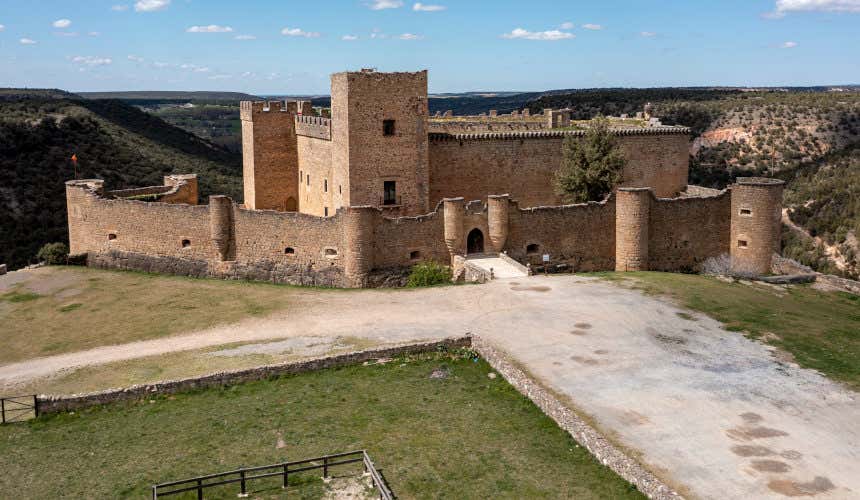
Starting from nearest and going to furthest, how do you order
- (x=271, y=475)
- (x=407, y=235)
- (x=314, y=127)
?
(x=271, y=475), (x=407, y=235), (x=314, y=127)

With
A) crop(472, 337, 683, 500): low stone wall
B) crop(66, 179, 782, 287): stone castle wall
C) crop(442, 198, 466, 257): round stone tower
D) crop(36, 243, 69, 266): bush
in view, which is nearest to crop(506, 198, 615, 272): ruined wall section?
crop(66, 179, 782, 287): stone castle wall

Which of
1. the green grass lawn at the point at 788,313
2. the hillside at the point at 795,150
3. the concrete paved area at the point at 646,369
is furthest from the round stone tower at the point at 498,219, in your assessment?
the hillside at the point at 795,150

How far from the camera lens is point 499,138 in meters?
30.1

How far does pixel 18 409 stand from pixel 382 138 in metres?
14.3

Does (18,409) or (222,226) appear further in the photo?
(222,226)

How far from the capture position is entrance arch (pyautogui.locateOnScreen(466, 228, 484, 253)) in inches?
1030

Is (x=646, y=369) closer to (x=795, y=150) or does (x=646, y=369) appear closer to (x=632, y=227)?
(x=632, y=227)

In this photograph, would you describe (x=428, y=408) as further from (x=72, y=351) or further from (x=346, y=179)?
(x=346, y=179)

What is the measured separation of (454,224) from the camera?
83.4ft

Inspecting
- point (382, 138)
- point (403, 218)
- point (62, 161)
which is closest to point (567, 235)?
Answer: point (403, 218)

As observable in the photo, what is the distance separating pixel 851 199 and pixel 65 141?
46.7 metres

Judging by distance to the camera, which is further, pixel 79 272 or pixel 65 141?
pixel 65 141

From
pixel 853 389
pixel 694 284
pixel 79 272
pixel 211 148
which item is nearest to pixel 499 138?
pixel 694 284

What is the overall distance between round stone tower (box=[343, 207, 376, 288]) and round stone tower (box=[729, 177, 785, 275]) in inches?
467
